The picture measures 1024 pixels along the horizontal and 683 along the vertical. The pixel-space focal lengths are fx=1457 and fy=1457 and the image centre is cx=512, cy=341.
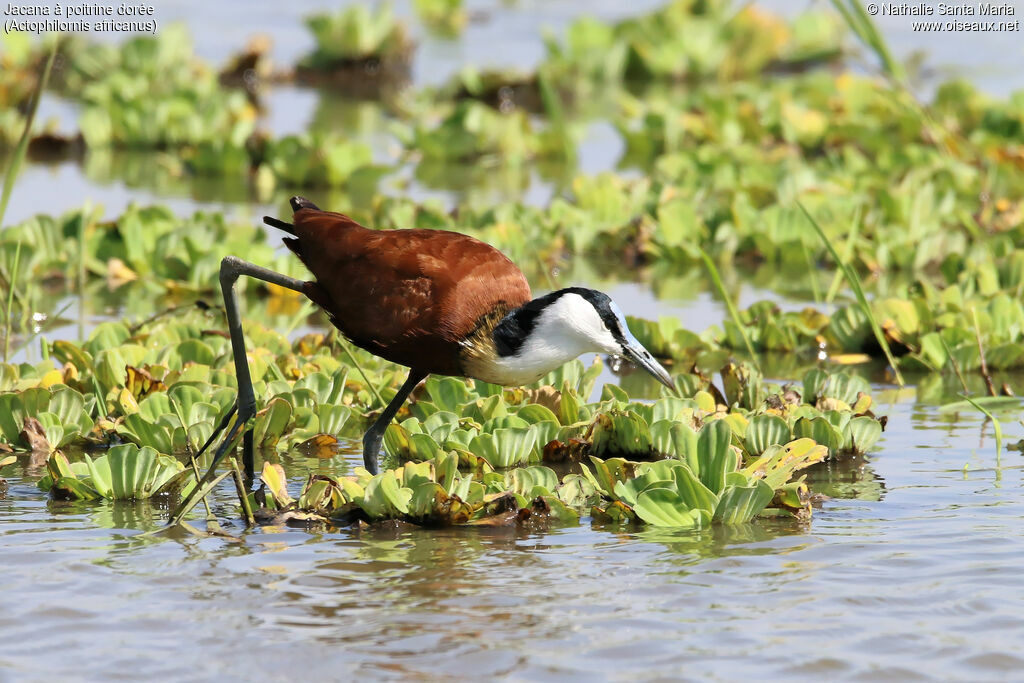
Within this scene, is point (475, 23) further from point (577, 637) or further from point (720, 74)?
point (577, 637)

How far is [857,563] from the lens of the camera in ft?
13.6

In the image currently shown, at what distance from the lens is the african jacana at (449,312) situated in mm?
4773

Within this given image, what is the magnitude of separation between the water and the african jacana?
592mm

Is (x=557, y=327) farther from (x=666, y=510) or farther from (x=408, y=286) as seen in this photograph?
(x=666, y=510)

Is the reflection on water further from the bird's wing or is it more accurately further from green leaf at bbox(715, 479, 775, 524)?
the bird's wing

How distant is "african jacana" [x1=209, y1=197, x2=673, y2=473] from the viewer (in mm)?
4773

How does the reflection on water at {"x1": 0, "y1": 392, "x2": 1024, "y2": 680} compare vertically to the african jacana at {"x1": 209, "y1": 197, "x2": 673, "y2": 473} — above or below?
below

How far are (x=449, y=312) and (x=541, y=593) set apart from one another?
1.19m

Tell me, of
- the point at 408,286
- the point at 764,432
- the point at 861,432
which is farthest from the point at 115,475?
the point at 861,432

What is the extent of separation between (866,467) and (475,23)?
14.0 m

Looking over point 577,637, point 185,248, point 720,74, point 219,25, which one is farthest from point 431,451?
point 219,25

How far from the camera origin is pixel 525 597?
3887mm

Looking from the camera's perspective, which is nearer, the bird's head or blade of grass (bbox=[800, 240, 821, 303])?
the bird's head

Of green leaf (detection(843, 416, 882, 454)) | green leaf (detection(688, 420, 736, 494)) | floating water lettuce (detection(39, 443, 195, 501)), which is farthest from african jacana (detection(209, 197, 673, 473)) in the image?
green leaf (detection(843, 416, 882, 454))
